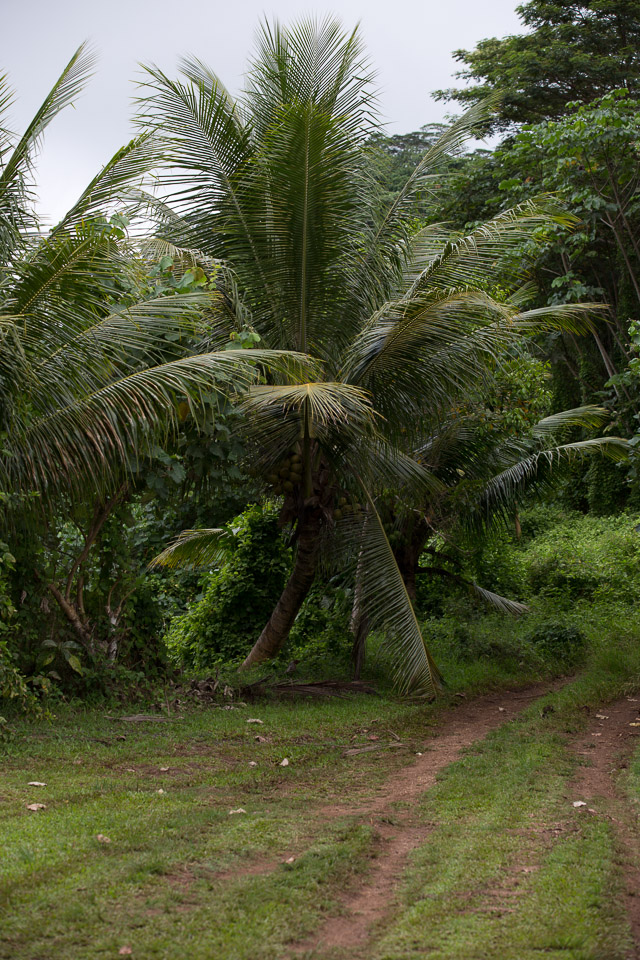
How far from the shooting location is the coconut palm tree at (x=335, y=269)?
819 centimetres

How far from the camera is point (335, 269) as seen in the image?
8.68m

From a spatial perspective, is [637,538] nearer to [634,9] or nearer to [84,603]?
[634,9]

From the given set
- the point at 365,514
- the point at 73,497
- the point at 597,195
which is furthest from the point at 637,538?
the point at 73,497

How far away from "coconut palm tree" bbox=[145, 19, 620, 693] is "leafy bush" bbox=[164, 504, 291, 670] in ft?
8.79

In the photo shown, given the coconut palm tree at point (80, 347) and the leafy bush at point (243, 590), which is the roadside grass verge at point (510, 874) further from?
the leafy bush at point (243, 590)

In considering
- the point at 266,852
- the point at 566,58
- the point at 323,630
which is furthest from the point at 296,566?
the point at 566,58

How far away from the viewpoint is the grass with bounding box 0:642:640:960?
10.4 ft

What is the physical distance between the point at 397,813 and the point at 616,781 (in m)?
1.77

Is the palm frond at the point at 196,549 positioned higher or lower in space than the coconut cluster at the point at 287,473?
lower

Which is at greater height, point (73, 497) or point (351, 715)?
point (73, 497)

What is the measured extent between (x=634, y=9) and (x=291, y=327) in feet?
45.9

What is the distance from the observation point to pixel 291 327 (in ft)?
29.4

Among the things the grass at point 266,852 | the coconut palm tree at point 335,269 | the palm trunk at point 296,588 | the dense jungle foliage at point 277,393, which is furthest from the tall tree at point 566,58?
the grass at point 266,852

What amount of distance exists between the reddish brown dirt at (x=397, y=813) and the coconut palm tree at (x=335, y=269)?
34.0 inches
